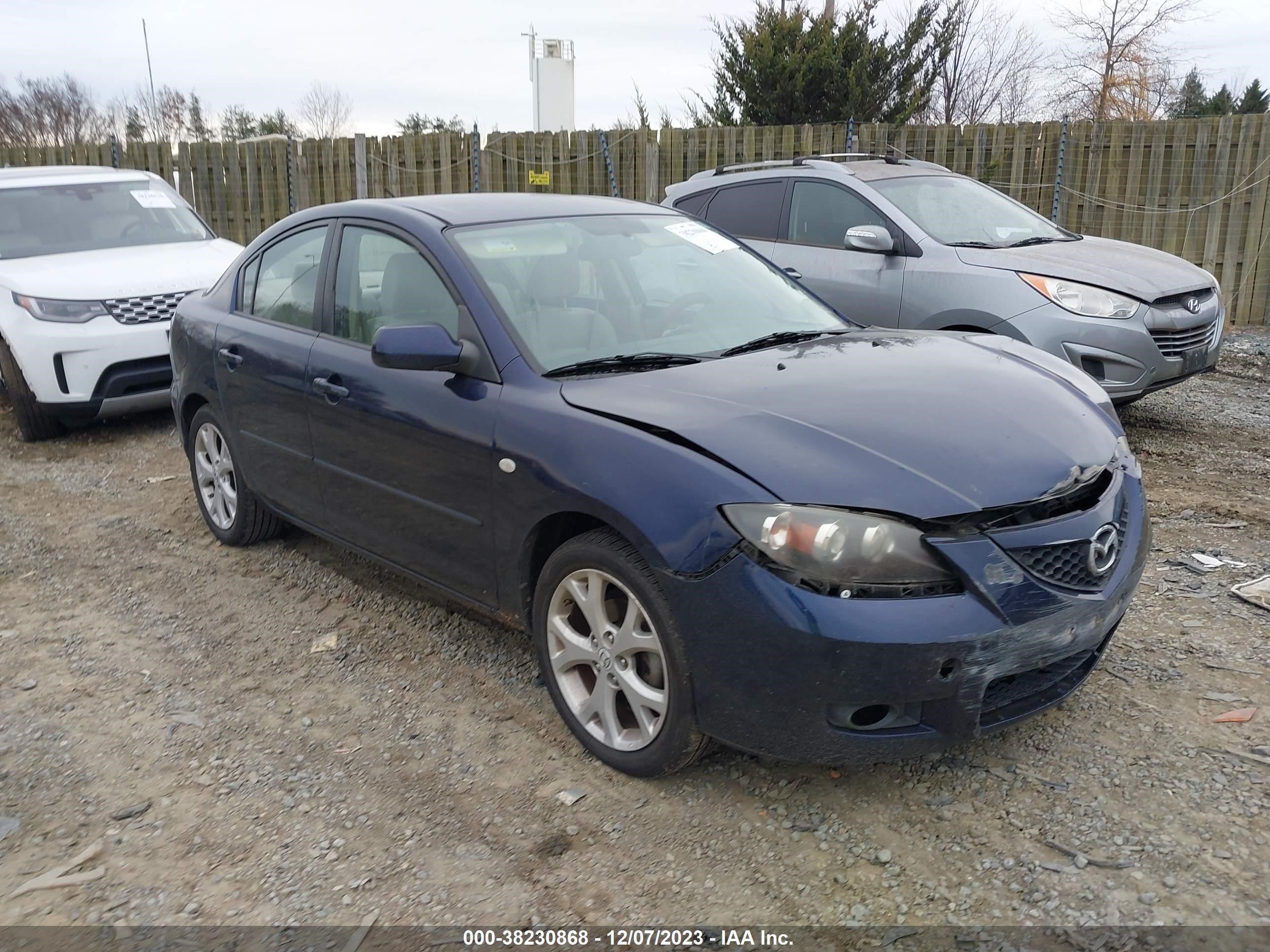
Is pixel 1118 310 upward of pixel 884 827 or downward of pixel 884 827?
upward

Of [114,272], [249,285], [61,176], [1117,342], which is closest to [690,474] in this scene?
[249,285]

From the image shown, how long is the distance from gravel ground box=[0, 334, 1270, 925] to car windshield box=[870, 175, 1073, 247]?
3046 mm

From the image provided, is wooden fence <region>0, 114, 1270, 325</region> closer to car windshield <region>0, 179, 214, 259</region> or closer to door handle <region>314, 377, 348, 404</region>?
car windshield <region>0, 179, 214, 259</region>

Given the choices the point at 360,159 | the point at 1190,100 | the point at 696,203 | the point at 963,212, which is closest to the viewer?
the point at 963,212

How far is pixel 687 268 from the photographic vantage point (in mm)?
4211

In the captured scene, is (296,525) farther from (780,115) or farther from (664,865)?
(780,115)

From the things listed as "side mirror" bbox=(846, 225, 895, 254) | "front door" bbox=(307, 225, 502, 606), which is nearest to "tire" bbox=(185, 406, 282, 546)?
"front door" bbox=(307, 225, 502, 606)

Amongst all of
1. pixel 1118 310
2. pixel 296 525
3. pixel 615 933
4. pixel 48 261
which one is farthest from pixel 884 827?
pixel 48 261

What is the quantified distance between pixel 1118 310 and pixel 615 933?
5.08 metres

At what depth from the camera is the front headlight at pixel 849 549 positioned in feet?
8.83

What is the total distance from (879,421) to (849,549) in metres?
0.49

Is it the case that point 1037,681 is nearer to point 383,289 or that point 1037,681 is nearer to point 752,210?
point 383,289

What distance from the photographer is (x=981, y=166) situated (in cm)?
1194

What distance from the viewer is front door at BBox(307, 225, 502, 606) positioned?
3.60 m
